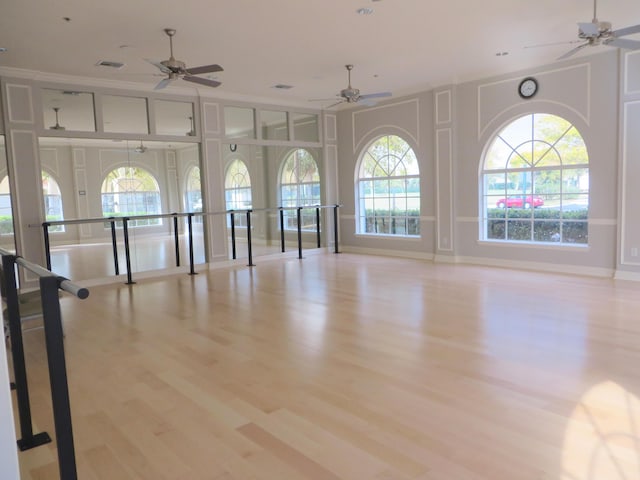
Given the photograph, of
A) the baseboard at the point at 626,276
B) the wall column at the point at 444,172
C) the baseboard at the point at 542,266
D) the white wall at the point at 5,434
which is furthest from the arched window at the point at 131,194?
the baseboard at the point at 626,276

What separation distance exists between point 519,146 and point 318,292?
3827 mm

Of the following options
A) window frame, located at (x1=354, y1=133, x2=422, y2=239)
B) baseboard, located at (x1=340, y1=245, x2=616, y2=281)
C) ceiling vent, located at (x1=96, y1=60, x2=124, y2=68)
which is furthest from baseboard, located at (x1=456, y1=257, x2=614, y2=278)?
ceiling vent, located at (x1=96, y1=60, x2=124, y2=68)

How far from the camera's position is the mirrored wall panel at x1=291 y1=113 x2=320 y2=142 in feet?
30.4

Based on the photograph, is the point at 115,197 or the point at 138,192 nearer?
the point at 115,197

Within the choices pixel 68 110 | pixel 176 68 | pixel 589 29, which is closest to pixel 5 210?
pixel 68 110

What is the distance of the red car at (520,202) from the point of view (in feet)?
23.0

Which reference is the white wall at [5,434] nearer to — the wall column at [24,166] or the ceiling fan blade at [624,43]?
the ceiling fan blade at [624,43]

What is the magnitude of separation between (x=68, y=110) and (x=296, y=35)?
11.6ft

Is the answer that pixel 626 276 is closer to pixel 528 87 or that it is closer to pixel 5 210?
pixel 528 87

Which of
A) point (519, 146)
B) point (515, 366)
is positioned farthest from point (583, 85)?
point (515, 366)

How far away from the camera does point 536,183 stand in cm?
698

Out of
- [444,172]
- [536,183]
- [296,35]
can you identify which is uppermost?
[296,35]

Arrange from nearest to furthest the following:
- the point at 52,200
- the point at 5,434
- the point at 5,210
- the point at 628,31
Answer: the point at 5,434
the point at 628,31
the point at 5,210
the point at 52,200

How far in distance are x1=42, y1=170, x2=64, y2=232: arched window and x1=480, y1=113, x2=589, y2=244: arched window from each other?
6265 millimetres
